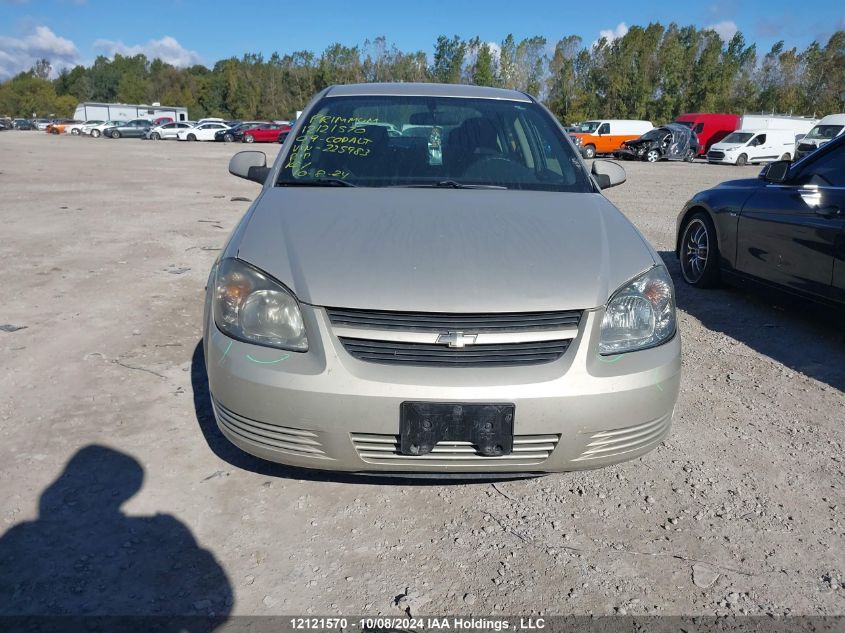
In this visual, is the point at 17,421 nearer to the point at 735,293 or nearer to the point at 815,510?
the point at 815,510

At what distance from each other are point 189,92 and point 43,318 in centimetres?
11579

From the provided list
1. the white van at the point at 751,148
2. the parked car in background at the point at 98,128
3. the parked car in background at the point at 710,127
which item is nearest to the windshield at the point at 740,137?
the white van at the point at 751,148

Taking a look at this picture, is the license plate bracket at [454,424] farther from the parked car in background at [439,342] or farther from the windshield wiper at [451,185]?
the windshield wiper at [451,185]

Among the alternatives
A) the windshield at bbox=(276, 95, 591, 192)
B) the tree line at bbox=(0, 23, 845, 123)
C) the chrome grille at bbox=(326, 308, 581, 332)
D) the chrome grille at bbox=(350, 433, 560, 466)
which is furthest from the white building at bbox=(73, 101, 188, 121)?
the chrome grille at bbox=(350, 433, 560, 466)

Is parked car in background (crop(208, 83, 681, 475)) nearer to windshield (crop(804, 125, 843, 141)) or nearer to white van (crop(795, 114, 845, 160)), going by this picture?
white van (crop(795, 114, 845, 160))

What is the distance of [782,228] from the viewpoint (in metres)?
4.59

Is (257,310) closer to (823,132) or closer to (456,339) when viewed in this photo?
(456,339)

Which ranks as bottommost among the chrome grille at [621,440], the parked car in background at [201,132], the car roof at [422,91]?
the chrome grille at [621,440]

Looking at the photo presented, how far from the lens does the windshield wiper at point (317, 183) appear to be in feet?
10.3

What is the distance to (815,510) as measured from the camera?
261cm

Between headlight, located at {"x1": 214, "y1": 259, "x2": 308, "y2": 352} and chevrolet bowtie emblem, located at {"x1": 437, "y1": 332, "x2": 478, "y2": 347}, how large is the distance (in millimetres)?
464

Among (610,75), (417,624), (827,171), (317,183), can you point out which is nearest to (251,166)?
(317,183)

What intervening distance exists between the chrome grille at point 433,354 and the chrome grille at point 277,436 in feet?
1.07

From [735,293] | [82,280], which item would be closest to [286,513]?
[82,280]
